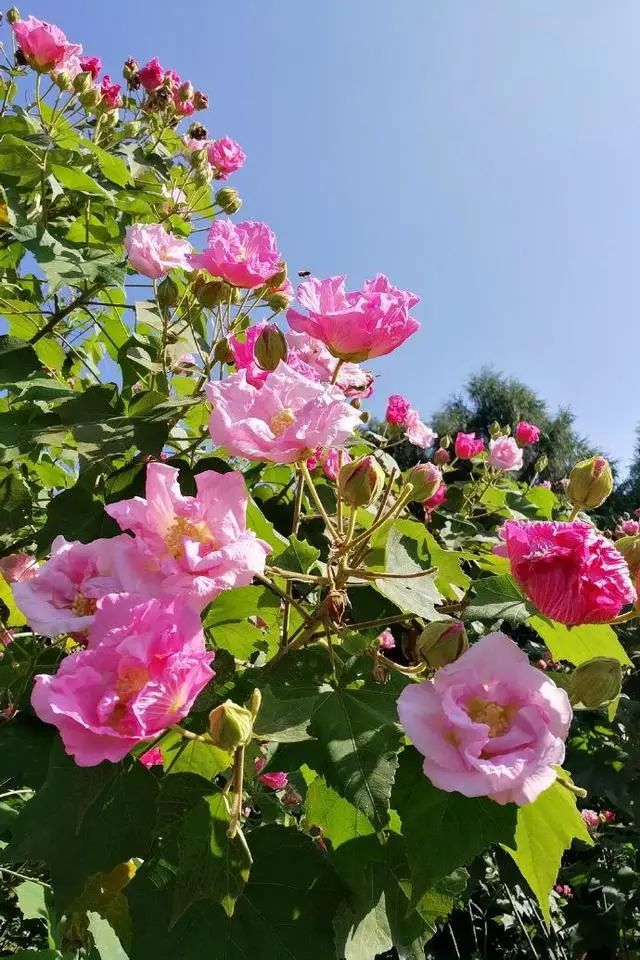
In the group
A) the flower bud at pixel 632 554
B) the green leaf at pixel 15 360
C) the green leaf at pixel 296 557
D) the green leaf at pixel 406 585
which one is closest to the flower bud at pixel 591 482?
the flower bud at pixel 632 554

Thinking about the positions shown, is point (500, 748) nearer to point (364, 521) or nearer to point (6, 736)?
point (364, 521)

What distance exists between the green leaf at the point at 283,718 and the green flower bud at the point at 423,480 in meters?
0.34

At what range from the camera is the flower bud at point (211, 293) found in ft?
4.27

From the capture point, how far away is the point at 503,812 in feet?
2.54

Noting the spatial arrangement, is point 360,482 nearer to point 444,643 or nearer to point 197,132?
point 444,643

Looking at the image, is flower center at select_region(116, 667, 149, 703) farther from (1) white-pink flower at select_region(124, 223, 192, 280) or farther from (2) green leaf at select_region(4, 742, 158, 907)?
(1) white-pink flower at select_region(124, 223, 192, 280)

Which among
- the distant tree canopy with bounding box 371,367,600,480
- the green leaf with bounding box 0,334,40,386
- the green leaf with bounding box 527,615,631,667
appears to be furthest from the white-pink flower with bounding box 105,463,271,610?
the distant tree canopy with bounding box 371,367,600,480

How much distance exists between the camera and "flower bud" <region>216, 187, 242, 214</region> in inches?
84.4

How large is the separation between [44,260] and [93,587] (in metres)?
1.18

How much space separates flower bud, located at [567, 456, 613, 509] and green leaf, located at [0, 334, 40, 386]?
111cm

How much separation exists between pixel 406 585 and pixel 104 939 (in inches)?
38.5

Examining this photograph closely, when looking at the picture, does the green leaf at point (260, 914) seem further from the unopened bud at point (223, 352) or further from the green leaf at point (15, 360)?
the green leaf at point (15, 360)

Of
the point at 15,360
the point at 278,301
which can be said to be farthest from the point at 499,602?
the point at 15,360

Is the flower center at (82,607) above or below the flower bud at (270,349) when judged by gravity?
→ below
